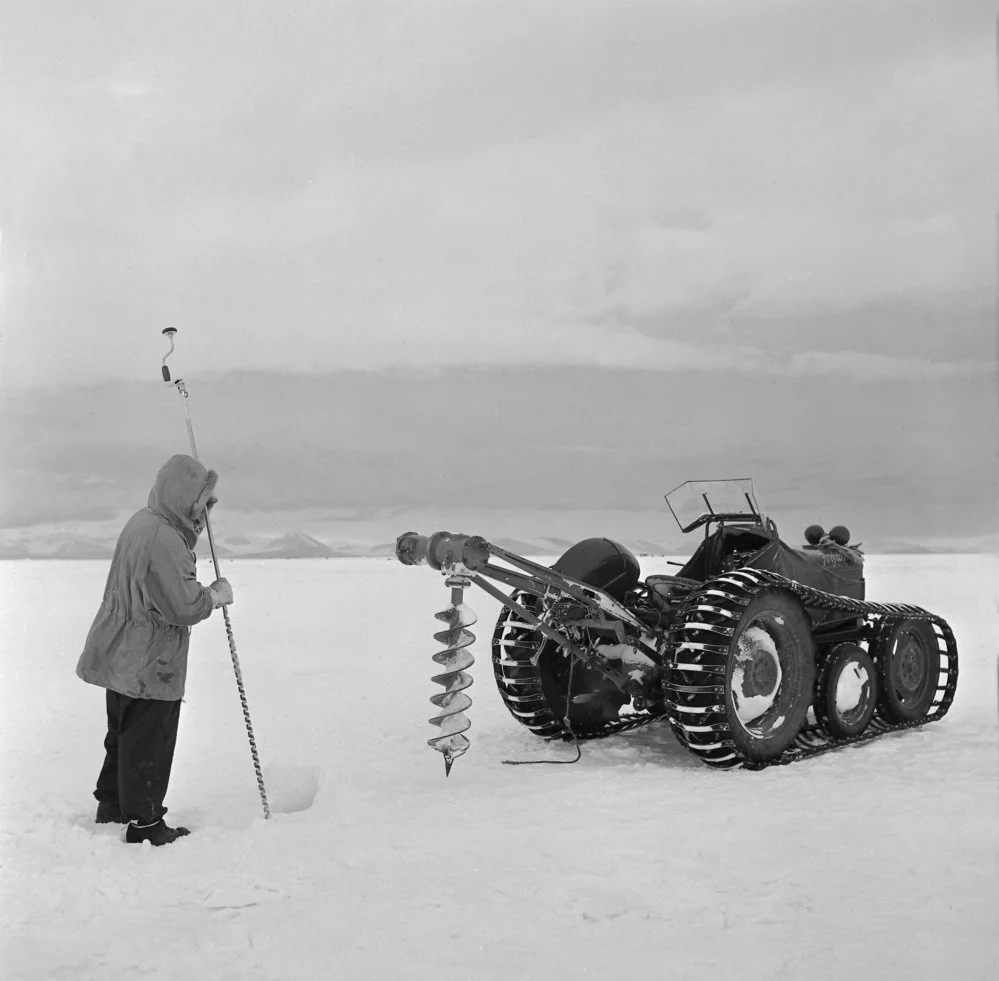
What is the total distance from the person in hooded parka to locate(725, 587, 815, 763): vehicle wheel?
9.68 feet

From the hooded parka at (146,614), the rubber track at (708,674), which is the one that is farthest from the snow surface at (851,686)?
the hooded parka at (146,614)

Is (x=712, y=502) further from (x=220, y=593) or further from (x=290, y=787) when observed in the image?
(x=220, y=593)

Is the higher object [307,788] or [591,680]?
[591,680]

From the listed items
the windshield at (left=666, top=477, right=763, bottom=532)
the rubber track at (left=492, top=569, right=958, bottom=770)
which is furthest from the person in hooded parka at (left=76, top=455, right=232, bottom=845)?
the windshield at (left=666, top=477, right=763, bottom=532)

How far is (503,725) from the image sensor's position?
7301 mm

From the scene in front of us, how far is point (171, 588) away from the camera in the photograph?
4.72 m

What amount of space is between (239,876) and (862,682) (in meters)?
4.56

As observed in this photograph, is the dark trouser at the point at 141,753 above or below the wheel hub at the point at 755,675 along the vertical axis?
below

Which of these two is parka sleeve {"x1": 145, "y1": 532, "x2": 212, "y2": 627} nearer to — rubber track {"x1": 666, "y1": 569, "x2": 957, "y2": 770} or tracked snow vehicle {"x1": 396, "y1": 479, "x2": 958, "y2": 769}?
tracked snow vehicle {"x1": 396, "y1": 479, "x2": 958, "y2": 769}

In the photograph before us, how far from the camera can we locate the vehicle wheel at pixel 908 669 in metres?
7.17

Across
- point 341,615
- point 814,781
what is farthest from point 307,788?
point 341,615

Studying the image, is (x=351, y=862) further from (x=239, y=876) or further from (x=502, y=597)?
(x=502, y=597)

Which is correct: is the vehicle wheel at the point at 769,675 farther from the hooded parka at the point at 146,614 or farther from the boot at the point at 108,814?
the boot at the point at 108,814

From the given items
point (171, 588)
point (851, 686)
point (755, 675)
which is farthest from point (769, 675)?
point (171, 588)
